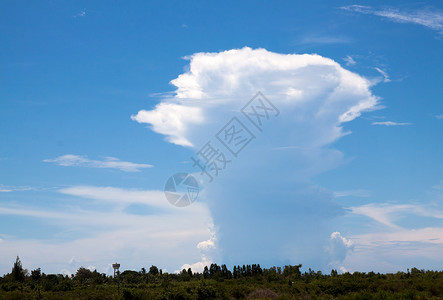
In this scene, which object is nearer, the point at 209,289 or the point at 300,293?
the point at 209,289

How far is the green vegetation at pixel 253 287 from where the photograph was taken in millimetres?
34500

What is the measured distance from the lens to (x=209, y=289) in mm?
34656

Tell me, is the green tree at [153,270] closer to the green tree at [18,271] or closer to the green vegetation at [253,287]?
the green vegetation at [253,287]

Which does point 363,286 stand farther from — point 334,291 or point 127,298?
point 127,298

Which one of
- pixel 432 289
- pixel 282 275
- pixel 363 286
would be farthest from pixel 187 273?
pixel 432 289

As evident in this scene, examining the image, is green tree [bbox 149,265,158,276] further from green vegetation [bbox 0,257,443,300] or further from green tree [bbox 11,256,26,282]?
green tree [bbox 11,256,26,282]

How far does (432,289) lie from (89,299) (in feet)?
95.9

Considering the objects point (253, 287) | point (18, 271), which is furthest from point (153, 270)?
point (253, 287)

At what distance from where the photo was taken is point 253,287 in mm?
40562

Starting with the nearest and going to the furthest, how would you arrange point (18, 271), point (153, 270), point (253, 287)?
1. point (253, 287)
2. point (18, 271)
3. point (153, 270)

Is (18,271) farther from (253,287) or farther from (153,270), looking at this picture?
(253,287)

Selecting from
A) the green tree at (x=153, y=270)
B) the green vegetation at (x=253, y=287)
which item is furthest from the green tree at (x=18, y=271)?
the green tree at (x=153, y=270)

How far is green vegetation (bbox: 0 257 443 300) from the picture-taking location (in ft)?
113

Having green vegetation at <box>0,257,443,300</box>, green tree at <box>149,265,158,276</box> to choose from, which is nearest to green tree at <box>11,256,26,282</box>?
green vegetation at <box>0,257,443,300</box>
